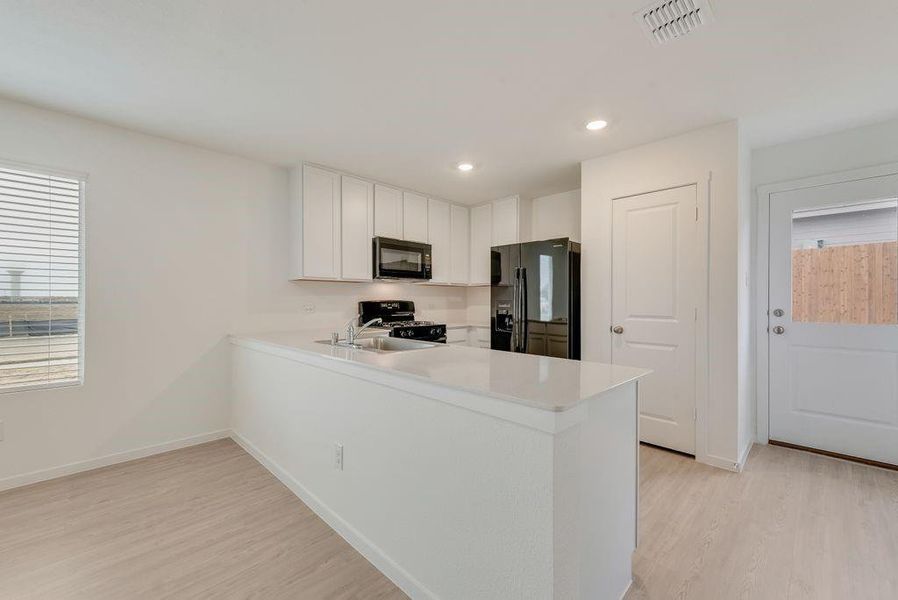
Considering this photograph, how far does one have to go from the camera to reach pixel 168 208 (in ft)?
9.64

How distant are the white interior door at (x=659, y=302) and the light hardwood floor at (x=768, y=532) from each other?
0.36m

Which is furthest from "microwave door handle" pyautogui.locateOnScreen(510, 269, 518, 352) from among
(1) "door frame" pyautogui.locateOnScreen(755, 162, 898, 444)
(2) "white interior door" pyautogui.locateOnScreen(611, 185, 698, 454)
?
(1) "door frame" pyautogui.locateOnScreen(755, 162, 898, 444)

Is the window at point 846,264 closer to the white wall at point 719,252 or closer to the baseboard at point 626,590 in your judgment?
the white wall at point 719,252

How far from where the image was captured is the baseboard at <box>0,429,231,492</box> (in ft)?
7.80

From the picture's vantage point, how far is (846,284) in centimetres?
279

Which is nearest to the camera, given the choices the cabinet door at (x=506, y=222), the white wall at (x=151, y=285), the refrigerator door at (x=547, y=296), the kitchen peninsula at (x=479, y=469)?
the kitchen peninsula at (x=479, y=469)

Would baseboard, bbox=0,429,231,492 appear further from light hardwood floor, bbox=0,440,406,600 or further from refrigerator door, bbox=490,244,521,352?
refrigerator door, bbox=490,244,521,352

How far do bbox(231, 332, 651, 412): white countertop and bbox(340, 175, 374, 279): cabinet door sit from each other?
1.64m

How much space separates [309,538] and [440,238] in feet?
11.0

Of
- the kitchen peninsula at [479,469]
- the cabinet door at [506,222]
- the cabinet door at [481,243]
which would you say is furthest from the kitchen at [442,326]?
the cabinet door at [481,243]

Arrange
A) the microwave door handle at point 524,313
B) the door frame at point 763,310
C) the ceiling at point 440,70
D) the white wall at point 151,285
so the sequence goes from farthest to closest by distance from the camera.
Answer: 1. the microwave door handle at point 524,313
2. the door frame at point 763,310
3. the white wall at point 151,285
4. the ceiling at point 440,70

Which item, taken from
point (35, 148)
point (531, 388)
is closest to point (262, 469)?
point (531, 388)

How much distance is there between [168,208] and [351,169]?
1.49 metres

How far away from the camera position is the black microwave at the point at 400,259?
12.6 feet
